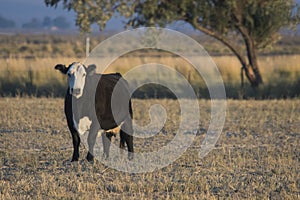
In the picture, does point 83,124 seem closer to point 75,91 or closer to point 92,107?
point 92,107

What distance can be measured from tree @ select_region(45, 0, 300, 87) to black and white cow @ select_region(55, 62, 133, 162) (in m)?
11.2

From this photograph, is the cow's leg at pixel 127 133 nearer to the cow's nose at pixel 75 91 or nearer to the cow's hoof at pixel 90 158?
the cow's hoof at pixel 90 158

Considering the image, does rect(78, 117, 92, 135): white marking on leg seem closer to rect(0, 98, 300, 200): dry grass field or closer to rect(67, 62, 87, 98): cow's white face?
rect(67, 62, 87, 98): cow's white face

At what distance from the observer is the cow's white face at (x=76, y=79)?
9758 mm

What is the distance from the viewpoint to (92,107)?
10148mm

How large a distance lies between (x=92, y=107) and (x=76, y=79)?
1.91 feet

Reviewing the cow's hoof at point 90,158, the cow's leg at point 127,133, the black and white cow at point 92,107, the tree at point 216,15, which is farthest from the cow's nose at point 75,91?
the tree at point 216,15

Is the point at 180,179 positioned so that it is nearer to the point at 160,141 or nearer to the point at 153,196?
the point at 153,196

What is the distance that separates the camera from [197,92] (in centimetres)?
2250

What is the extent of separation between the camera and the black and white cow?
393 inches

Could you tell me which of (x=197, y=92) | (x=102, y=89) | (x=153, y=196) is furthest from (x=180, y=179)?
(x=197, y=92)

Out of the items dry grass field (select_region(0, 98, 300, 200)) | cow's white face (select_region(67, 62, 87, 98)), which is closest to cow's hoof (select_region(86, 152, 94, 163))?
dry grass field (select_region(0, 98, 300, 200))

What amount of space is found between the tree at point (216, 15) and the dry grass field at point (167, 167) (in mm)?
6369

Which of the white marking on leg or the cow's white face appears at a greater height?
the cow's white face
